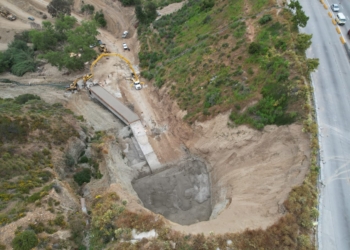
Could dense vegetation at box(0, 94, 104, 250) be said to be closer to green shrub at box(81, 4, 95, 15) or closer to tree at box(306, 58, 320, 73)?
tree at box(306, 58, 320, 73)

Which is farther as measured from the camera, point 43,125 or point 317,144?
point 43,125

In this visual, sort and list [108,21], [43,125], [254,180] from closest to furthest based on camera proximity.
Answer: [254,180]
[43,125]
[108,21]

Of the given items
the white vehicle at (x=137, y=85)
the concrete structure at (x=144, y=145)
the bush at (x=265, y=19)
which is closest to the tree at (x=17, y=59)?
the white vehicle at (x=137, y=85)

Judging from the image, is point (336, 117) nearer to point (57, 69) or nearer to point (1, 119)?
point (1, 119)

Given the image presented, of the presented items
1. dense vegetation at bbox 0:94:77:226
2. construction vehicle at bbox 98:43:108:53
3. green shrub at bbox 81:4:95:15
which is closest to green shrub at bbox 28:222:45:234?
dense vegetation at bbox 0:94:77:226

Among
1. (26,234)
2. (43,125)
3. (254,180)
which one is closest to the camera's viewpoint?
(26,234)

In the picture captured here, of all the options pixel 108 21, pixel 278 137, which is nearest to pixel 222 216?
pixel 278 137

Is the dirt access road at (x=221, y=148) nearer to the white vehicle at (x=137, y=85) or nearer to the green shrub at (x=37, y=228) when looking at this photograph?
the white vehicle at (x=137, y=85)
